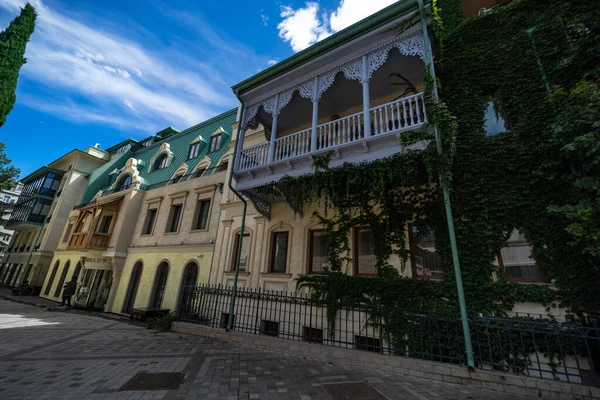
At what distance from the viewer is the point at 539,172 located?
5754 millimetres

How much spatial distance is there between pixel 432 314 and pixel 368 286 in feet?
5.87

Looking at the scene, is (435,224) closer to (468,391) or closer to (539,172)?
(539,172)

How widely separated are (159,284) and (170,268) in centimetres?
131

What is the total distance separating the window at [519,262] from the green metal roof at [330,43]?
262 inches

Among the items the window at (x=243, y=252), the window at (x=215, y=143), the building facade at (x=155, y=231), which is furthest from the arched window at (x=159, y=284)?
the window at (x=215, y=143)

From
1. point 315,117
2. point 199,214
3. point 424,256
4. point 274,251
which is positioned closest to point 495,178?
point 424,256

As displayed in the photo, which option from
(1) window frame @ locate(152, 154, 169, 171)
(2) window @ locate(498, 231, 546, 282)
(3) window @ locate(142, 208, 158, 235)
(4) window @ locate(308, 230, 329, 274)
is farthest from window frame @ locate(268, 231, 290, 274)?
(1) window frame @ locate(152, 154, 169, 171)

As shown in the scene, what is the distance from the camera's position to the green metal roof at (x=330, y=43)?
6.79m

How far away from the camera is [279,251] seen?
9.77m

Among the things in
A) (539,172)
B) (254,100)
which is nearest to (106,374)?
(254,100)

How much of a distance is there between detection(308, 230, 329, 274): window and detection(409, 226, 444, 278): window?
2819 mm

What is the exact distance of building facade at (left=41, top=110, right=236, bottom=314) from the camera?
1288cm

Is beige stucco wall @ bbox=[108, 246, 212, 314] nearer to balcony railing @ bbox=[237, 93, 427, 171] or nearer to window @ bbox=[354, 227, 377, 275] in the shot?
balcony railing @ bbox=[237, 93, 427, 171]

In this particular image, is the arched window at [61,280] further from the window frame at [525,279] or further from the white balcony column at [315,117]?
the window frame at [525,279]
